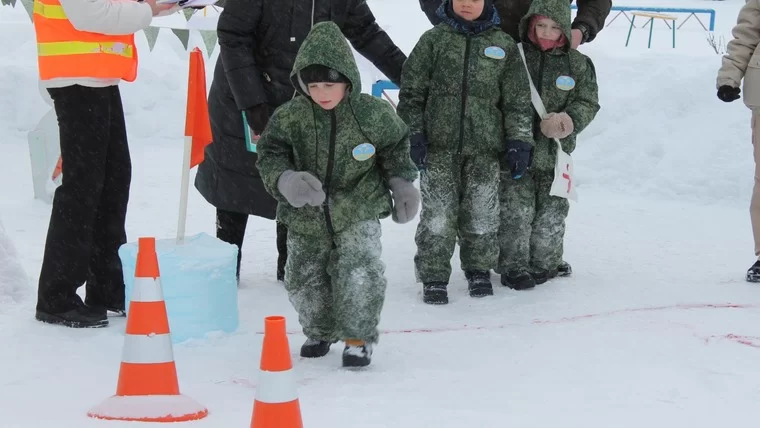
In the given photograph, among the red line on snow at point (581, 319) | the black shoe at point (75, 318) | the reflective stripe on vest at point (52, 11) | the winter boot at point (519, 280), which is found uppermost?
the reflective stripe on vest at point (52, 11)

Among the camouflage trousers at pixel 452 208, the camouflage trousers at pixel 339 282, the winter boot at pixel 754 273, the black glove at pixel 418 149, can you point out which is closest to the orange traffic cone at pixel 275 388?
the camouflage trousers at pixel 339 282

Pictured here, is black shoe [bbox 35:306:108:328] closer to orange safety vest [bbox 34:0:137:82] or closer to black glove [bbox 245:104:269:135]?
orange safety vest [bbox 34:0:137:82]

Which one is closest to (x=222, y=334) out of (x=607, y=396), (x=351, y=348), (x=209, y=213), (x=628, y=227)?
(x=351, y=348)

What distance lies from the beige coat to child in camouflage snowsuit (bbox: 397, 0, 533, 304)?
129 centimetres

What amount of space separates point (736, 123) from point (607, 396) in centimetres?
586

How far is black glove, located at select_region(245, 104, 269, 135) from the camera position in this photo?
17.4 feet

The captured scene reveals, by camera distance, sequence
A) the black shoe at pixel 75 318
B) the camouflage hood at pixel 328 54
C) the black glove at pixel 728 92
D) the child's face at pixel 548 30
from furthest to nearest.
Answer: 1. the black glove at pixel 728 92
2. the child's face at pixel 548 30
3. the black shoe at pixel 75 318
4. the camouflage hood at pixel 328 54

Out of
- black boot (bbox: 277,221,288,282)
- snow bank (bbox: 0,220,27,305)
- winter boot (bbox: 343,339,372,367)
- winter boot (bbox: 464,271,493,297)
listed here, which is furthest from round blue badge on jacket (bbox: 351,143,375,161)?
snow bank (bbox: 0,220,27,305)

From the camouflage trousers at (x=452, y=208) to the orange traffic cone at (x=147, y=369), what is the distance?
218 cm

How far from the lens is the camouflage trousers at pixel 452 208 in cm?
568

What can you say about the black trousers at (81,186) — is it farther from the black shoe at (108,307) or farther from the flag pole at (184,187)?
the flag pole at (184,187)

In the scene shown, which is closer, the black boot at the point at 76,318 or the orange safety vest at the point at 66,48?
the orange safety vest at the point at 66,48

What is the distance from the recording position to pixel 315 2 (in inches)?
215

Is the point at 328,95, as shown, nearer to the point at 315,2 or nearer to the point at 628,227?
the point at 315,2
